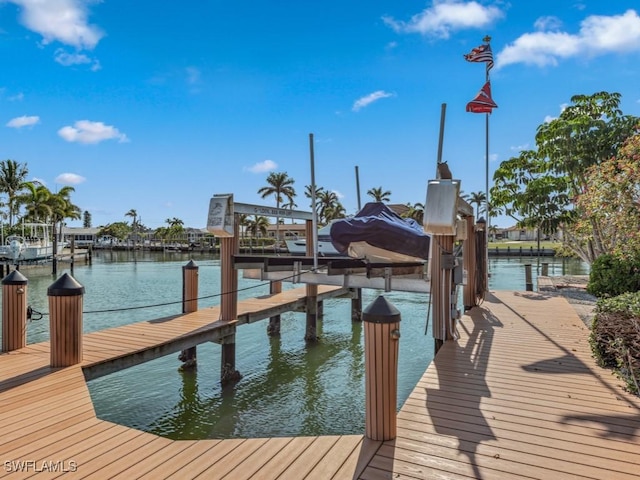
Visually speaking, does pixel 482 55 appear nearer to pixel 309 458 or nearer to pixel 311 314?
pixel 311 314

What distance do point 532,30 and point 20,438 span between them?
39.7 ft

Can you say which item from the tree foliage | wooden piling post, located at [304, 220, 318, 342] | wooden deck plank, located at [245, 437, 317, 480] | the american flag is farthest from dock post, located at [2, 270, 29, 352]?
the tree foliage

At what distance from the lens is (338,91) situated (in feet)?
50.8

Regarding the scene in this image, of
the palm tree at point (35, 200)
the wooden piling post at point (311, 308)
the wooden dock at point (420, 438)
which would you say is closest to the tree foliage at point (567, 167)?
the wooden piling post at point (311, 308)

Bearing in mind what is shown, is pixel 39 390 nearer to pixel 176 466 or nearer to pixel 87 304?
pixel 176 466

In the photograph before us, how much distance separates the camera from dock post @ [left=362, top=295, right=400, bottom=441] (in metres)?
3.31

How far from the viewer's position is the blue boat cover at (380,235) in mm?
8508

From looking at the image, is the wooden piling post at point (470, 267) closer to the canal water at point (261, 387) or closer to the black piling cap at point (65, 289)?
the canal water at point (261, 387)

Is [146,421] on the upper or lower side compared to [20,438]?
lower

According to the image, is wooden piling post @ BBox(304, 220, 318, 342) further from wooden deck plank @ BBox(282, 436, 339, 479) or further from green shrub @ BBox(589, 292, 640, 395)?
wooden deck plank @ BBox(282, 436, 339, 479)

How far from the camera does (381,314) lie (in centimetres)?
333

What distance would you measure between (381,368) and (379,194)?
70561 mm

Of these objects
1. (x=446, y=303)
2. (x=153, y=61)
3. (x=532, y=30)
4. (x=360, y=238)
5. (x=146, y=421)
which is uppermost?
(x=153, y=61)

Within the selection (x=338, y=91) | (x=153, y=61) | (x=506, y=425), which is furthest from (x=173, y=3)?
(x=506, y=425)
